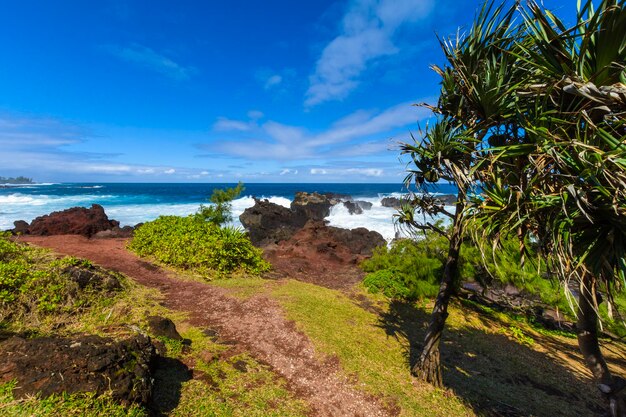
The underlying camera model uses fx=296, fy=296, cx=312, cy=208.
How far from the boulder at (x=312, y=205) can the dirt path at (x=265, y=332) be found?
25.0m

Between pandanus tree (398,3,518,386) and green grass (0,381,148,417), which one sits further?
pandanus tree (398,3,518,386)

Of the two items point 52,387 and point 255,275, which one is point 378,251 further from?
point 52,387

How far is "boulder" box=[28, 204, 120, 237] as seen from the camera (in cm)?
1756

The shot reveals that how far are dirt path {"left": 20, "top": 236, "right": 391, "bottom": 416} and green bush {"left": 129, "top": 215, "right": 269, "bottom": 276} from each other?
93 cm

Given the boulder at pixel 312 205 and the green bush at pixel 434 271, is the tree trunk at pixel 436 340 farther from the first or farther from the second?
the boulder at pixel 312 205

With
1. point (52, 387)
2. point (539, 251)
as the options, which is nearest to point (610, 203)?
point (539, 251)

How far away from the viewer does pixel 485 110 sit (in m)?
4.46

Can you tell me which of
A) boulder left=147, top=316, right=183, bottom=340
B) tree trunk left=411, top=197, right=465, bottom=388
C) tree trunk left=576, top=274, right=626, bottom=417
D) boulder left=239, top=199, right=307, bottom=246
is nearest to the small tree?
boulder left=239, top=199, right=307, bottom=246

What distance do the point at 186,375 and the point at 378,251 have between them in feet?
33.0

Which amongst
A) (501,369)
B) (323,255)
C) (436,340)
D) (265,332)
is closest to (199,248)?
(265,332)

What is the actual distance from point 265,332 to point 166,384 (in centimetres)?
261

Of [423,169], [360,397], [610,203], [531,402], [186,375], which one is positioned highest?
[423,169]

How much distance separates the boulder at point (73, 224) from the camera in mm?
17562

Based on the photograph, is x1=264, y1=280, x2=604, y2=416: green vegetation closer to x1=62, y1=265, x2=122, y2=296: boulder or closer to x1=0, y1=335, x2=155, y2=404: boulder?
x1=0, y1=335, x2=155, y2=404: boulder
